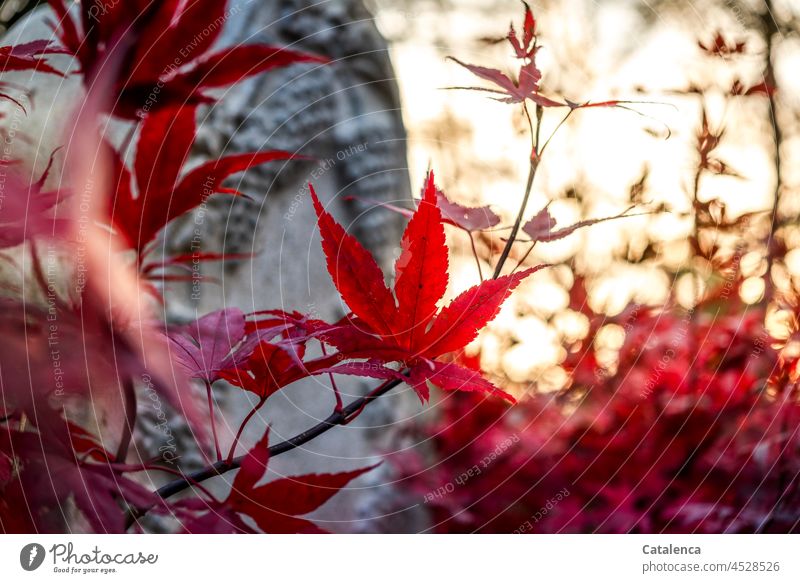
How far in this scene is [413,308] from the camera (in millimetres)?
265

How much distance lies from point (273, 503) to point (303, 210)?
0.48 metres

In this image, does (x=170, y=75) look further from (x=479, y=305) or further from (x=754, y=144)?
(x=754, y=144)

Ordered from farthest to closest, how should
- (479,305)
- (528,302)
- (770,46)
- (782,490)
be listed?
1. (528,302)
2. (770,46)
3. (782,490)
4. (479,305)

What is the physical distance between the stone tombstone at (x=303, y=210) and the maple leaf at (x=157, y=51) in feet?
1.02

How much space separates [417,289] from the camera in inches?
10.4

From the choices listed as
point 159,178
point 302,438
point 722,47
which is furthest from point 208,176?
point 722,47

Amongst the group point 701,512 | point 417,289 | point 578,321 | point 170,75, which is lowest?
point 701,512

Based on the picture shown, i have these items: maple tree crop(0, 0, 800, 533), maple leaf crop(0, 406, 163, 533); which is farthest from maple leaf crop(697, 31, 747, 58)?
maple leaf crop(0, 406, 163, 533)

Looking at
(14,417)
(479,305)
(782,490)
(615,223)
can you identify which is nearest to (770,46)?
(615,223)

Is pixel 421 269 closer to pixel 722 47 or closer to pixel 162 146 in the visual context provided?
pixel 162 146

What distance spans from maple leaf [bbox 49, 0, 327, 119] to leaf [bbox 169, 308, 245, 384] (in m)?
0.10

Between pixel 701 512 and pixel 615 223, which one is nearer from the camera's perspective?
pixel 701 512

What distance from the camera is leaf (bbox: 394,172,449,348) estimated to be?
25cm

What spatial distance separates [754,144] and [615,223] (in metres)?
0.17
